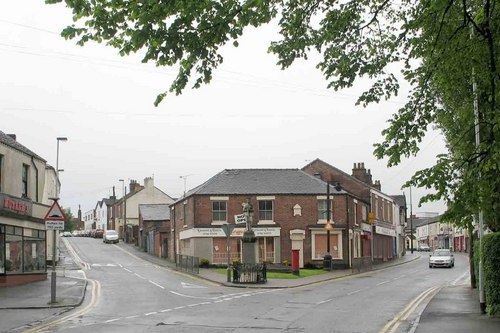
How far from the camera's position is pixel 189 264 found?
41.9m

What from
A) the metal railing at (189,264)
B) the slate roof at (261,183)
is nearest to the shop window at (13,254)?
the metal railing at (189,264)

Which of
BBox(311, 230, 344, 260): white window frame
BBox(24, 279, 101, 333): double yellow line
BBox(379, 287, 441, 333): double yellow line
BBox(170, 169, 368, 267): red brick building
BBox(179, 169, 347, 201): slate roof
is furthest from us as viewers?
BBox(179, 169, 347, 201): slate roof

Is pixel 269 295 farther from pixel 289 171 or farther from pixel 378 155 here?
pixel 289 171

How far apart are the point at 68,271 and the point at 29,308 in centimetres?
2072

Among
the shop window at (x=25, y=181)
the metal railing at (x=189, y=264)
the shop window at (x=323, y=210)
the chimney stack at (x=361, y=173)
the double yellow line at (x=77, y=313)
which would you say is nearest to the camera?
the double yellow line at (x=77, y=313)

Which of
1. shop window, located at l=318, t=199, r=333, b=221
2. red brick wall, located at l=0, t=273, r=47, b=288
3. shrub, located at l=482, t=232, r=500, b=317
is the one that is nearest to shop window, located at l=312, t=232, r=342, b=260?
shop window, located at l=318, t=199, r=333, b=221

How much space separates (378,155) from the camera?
11672mm

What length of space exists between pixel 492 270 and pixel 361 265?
104 feet

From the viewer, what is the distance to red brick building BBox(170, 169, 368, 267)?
48.0m

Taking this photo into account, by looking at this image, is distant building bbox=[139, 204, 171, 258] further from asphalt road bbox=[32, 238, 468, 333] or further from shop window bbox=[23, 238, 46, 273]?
asphalt road bbox=[32, 238, 468, 333]

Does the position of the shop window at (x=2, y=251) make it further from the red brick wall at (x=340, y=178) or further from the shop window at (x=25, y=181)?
the red brick wall at (x=340, y=178)

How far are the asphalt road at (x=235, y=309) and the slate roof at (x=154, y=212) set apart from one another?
39.7 meters

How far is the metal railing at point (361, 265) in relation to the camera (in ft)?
150

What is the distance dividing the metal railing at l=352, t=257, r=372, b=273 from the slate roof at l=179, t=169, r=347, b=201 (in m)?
5.93
